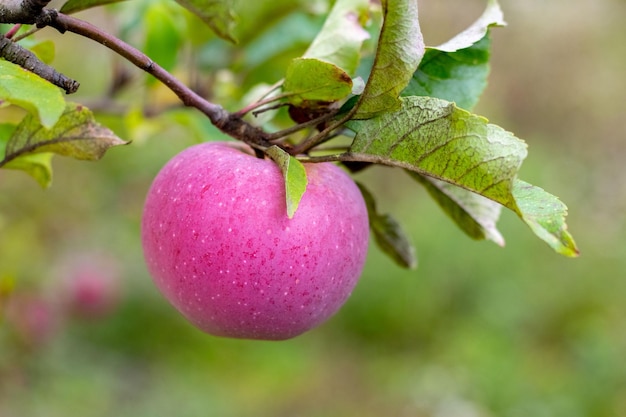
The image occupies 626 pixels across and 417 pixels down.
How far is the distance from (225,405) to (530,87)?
3.82 metres

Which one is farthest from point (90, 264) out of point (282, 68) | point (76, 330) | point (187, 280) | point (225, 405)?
Result: point (187, 280)

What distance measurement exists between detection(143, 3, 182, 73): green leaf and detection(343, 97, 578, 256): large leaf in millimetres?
545

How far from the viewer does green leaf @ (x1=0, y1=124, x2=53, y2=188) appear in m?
0.65

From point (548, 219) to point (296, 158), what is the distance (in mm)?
198

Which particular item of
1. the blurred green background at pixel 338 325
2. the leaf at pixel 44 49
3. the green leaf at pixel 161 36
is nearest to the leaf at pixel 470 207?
the leaf at pixel 44 49

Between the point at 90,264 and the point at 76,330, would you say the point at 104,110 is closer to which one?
the point at 90,264

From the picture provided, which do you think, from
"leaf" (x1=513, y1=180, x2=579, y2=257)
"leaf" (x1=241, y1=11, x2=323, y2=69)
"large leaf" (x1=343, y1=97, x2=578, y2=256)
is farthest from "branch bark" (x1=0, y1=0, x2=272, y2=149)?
"leaf" (x1=241, y1=11, x2=323, y2=69)

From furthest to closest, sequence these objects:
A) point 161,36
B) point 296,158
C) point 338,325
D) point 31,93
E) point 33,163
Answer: point 338,325, point 161,36, point 33,163, point 296,158, point 31,93

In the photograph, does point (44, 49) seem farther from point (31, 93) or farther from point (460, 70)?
point (460, 70)

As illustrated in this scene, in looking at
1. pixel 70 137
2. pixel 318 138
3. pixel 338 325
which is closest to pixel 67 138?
pixel 70 137

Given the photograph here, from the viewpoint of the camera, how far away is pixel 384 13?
0.46 m

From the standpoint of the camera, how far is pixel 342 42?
2.06 feet

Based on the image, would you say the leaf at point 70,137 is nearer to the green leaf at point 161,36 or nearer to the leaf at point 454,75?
the leaf at point 454,75

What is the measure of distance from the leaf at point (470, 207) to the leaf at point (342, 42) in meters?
0.13
